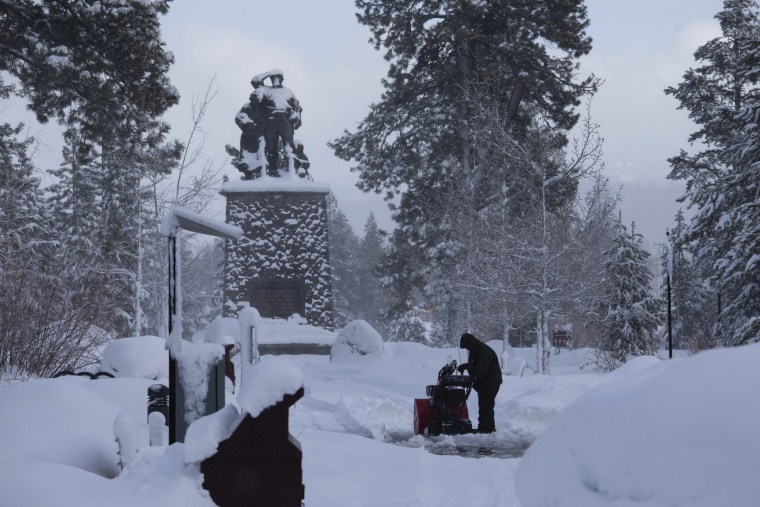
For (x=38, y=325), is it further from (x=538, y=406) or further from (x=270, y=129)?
(x=270, y=129)

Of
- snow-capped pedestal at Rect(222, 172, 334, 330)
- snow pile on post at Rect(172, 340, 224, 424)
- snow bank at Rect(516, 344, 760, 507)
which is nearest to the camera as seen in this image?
snow bank at Rect(516, 344, 760, 507)

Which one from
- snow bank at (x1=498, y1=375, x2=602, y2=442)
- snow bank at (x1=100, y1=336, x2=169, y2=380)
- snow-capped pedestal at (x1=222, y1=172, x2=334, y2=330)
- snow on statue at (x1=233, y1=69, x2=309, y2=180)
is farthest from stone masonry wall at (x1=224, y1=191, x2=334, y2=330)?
snow bank at (x1=100, y1=336, x2=169, y2=380)

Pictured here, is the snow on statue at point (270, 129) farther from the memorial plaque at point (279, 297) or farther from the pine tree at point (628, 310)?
the pine tree at point (628, 310)

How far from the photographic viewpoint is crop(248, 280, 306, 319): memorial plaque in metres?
31.1

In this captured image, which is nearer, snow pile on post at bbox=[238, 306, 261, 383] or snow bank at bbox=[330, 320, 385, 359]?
snow pile on post at bbox=[238, 306, 261, 383]

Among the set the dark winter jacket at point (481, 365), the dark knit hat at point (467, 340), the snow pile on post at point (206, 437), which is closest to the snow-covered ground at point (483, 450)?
the snow pile on post at point (206, 437)

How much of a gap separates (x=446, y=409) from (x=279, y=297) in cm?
1942

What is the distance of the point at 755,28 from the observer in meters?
32.1

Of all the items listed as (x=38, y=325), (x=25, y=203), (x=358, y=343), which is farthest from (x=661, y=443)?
(x=25, y=203)

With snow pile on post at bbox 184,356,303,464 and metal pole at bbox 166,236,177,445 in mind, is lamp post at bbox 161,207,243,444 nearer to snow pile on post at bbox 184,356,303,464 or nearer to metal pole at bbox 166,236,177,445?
metal pole at bbox 166,236,177,445

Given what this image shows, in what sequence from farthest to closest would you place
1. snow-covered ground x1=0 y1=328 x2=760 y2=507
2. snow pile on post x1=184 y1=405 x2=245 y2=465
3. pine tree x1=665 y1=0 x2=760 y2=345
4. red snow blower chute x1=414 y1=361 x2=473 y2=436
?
1. pine tree x1=665 y1=0 x2=760 y2=345
2. red snow blower chute x1=414 y1=361 x2=473 y2=436
3. snow pile on post x1=184 y1=405 x2=245 y2=465
4. snow-covered ground x1=0 y1=328 x2=760 y2=507

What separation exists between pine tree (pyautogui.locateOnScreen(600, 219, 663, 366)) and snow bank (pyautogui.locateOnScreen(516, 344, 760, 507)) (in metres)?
26.5

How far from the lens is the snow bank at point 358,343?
2702cm

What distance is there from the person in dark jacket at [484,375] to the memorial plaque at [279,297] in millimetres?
18861
